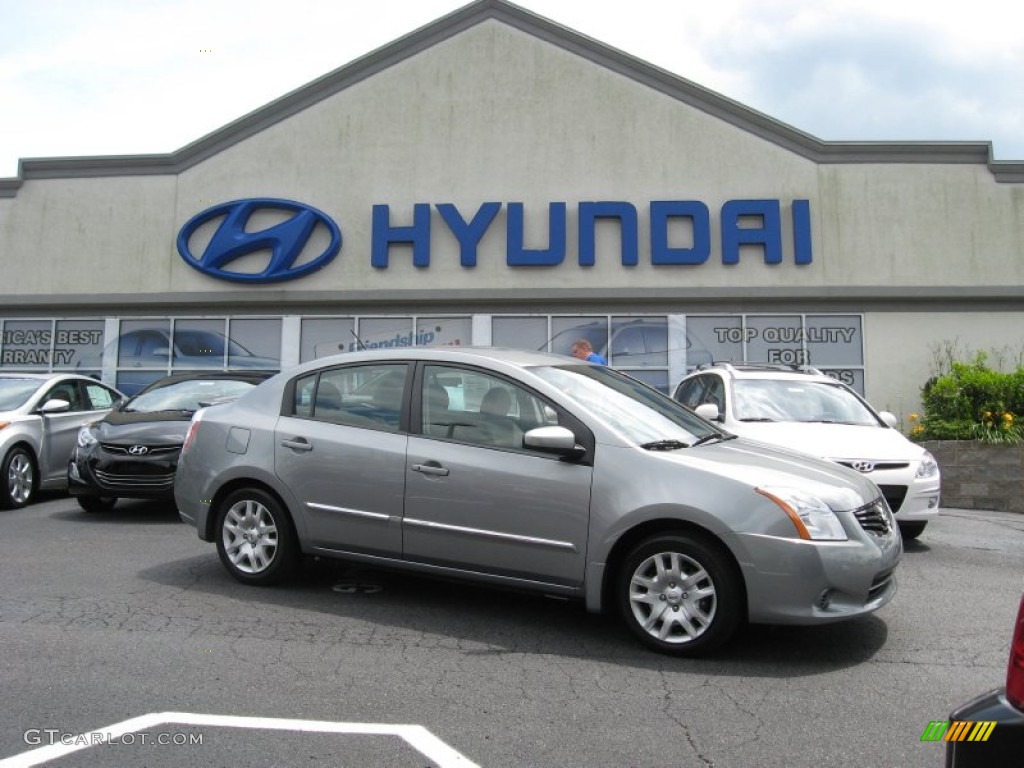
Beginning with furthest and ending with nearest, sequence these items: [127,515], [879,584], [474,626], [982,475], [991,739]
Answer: [982,475] → [127,515] → [474,626] → [879,584] → [991,739]

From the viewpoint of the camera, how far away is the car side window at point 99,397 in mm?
10828

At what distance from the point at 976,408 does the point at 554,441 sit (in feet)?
31.3

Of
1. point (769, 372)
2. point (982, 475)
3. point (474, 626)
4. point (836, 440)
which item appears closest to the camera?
point (474, 626)

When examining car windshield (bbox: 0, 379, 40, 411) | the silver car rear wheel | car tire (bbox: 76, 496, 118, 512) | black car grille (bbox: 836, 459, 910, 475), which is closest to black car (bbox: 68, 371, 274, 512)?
car tire (bbox: 76, 496, 118, 512)

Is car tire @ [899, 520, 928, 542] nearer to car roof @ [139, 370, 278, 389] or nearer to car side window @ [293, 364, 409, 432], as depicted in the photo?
car side window @ [293, 364, 409, 432]

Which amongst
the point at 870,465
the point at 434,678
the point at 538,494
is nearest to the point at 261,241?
the point at 870,465

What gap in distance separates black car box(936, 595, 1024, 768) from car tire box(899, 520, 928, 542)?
5.85 metres

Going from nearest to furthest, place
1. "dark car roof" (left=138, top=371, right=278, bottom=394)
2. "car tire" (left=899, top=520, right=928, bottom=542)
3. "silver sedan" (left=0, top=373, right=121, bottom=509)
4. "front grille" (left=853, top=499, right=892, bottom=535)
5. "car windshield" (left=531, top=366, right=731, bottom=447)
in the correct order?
"front grille" (left=853, top=499, right=892, bottom=535)
"car windshield" (left=531, top=366, right=731, bottom=447)
"car tire" (left=899, top=520, right=928, bottom=542)
"silver sedan" (left=0, top=373, right=121, bottom=509)
"dark car roof" (left=138, top=371, right=278, bottom=394)

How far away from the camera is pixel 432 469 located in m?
4.78

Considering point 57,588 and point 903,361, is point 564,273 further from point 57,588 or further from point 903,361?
point 57,588

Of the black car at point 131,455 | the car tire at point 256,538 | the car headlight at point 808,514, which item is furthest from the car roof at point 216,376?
the car headlight at point 808,514

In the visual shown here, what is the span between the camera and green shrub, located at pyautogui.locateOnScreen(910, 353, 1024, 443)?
1113cm

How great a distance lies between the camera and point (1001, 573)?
6305 millimetres

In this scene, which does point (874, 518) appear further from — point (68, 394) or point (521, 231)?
point (521, 231)
